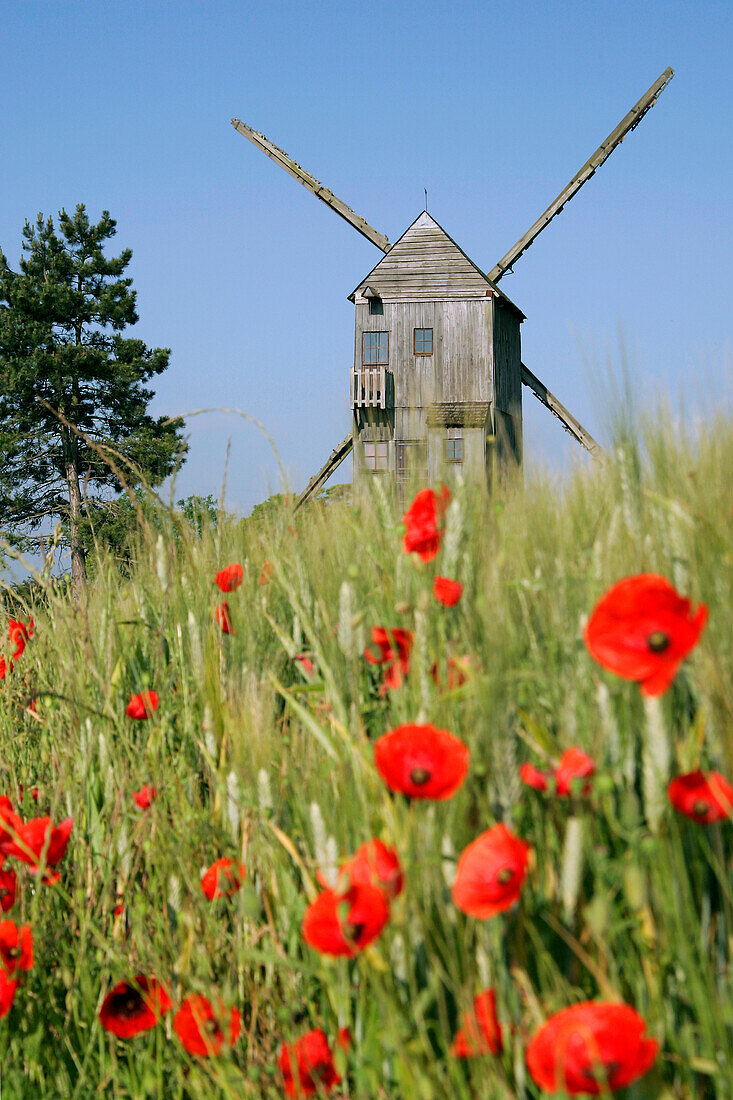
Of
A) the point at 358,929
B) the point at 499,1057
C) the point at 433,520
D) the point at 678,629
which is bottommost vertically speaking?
the point at 499,1057

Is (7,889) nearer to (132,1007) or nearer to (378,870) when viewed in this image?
(132,1007)

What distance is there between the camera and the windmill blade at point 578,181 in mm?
22047

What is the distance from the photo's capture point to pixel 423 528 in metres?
1.59

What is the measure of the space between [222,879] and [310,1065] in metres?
0.39

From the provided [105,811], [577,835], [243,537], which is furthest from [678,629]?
[243,537]

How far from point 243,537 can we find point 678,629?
2117 millimetres

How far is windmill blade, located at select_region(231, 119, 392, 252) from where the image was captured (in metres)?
21.8

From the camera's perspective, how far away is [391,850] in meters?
1.05

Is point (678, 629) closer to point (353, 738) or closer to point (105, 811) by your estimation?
point (353, 738)

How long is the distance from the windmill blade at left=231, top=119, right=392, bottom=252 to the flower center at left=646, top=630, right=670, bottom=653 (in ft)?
69.6

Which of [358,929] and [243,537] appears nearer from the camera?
[358,929]

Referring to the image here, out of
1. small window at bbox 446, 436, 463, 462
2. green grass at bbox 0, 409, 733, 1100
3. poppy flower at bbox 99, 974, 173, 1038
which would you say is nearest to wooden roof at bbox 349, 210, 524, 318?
small window at bbox 446, 436, 463, 462

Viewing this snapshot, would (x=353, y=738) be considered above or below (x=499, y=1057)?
above

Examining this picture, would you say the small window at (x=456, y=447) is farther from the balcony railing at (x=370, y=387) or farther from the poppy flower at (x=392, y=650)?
the poppy flower at (x=392, y=650)
